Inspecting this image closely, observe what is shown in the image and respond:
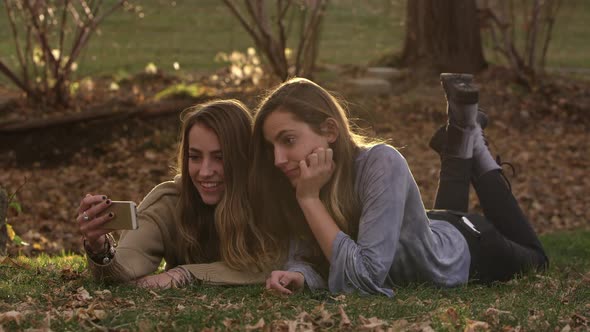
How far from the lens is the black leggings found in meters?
5.51

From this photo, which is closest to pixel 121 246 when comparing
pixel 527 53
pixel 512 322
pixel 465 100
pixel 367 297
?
pixel 367 297

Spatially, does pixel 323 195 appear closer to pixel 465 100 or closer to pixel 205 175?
pixel 205 175

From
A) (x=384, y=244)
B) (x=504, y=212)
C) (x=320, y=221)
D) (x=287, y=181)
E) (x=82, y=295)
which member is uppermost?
(x=287, y=181)

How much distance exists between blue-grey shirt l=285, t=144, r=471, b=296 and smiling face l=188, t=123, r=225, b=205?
19.0 inches

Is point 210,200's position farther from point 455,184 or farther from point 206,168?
point 455,184

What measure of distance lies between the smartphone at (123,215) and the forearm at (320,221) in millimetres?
786

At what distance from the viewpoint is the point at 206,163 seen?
495 cm

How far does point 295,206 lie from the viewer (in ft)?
16.5

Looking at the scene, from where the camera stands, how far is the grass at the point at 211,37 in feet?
58.8

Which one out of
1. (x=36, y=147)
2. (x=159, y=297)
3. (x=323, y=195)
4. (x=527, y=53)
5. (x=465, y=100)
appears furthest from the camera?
(x=527, y=53)

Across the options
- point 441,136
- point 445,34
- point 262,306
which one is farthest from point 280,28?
point 262,306

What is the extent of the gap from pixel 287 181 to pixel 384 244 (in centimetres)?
66

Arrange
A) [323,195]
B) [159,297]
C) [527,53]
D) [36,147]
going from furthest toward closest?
[527,53]
[36,147]
[323,195]
[159,297]

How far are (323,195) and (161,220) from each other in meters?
0.88
